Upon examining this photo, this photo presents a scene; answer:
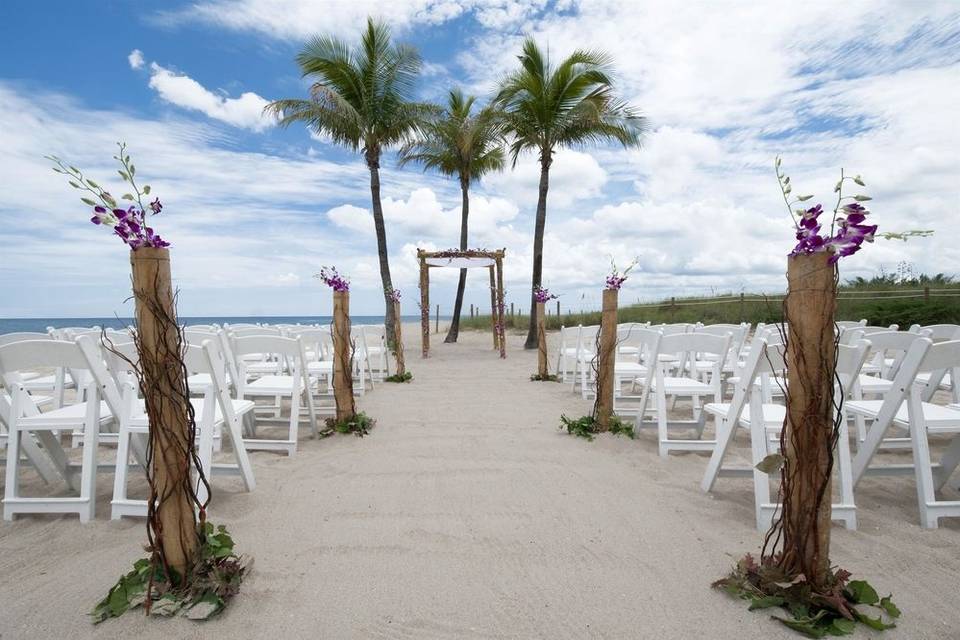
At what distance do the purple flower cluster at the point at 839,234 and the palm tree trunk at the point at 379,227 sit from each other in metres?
12.6

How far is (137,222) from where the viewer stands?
193 cm

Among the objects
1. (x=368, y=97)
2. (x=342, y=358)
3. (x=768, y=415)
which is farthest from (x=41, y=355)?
(x=368, y=97)

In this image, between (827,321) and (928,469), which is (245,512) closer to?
(827,321)

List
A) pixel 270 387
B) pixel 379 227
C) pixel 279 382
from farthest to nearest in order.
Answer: pixel 379 227 < pixel 279 382 < pixel 270 387

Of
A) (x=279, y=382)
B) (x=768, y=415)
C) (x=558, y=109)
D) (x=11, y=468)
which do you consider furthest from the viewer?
(x=558, y=109)

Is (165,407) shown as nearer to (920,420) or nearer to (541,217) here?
(920,420)

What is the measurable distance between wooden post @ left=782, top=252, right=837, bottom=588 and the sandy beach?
1.08 ft

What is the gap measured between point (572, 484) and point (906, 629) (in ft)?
5.96

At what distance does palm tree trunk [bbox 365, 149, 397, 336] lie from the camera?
14188 mm

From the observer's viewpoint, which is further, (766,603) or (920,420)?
(920,420)

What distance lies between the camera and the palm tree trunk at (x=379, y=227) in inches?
559

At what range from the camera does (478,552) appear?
250cm

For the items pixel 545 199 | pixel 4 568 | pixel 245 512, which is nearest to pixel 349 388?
pixel 245 512

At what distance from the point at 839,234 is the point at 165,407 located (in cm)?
257
